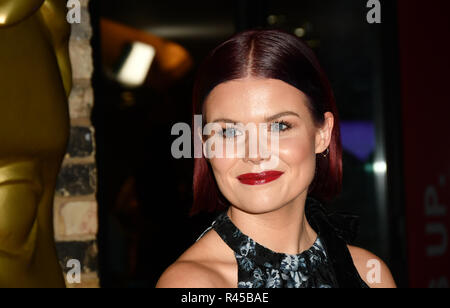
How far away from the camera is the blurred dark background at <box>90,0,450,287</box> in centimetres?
324

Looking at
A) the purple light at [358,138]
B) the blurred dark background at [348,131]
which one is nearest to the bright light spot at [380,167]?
the blurred dark background at [348,131]

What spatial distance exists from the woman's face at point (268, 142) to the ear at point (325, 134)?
0.28ft

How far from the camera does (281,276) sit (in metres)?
1.15

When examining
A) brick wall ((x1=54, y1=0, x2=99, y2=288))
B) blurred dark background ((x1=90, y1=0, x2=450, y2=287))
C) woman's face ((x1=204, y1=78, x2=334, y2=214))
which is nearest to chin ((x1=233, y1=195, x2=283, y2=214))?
woman's face ((x1=204, y1=78, x2=334, y2=214))

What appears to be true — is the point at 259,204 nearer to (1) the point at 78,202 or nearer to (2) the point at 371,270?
(2) the point at 371,270

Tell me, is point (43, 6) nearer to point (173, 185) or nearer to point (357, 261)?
point (357, 261)

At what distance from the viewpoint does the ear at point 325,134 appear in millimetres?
1250

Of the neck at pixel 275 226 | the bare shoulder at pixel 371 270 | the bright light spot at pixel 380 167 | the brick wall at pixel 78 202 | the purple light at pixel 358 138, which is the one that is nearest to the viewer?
the neck at pixel 275 226

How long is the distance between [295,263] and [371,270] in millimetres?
245

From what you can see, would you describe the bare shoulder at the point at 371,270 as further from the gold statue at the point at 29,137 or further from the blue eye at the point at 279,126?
the gold statue at the point at 29,137

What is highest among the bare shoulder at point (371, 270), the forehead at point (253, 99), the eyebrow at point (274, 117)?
the forehead at point (253, 99)

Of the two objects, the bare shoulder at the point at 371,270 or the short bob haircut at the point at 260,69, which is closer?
the short bob haircut at the point at 260,69

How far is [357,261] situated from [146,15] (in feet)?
10.6

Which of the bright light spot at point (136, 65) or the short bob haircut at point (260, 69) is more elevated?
the bright light spot at point (136, 65)
